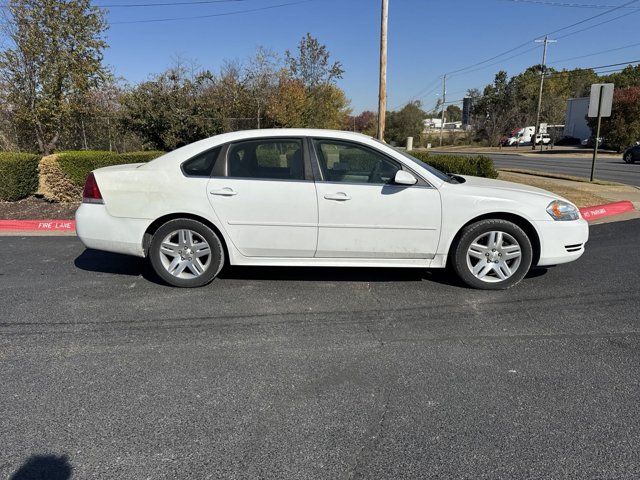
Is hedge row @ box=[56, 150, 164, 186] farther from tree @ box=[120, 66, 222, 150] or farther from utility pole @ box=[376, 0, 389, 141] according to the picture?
utility pole @ box=[376, 0, 389, 141]

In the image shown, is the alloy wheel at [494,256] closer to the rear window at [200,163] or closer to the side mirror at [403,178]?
the side mirror at [403,178]

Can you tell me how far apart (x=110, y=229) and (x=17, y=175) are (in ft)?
19.5

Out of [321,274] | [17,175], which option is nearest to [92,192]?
[321,274]

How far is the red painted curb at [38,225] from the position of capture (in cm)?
757

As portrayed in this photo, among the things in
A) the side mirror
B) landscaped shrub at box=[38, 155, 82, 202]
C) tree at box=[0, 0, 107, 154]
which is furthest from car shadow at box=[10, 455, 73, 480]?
tree at box=[0, 0, 107, 154]

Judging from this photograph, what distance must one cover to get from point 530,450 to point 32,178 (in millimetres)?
10052

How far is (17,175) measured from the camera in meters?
8.98

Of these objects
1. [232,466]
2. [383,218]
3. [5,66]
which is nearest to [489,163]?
[383,218]

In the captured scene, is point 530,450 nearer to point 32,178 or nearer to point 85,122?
point 32,178

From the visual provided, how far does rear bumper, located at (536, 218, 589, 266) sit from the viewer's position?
4504mm

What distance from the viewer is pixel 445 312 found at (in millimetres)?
4090

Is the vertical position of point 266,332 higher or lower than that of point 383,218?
lower

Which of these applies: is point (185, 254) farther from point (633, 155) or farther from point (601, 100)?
point (633, 155)

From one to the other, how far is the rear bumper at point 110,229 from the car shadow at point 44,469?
8.52ft
